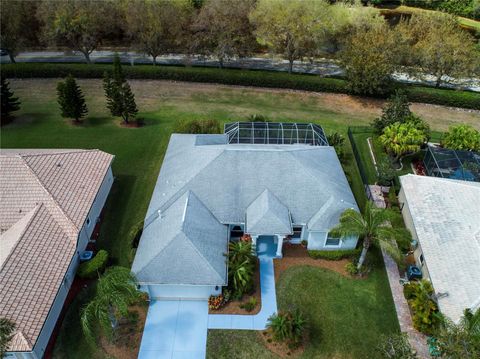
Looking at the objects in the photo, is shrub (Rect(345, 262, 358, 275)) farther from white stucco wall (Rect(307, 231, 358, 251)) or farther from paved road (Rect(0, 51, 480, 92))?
paved road (Rect(0, 51, 480, 92))

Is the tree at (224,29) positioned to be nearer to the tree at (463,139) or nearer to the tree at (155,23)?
the tree at (155,23)

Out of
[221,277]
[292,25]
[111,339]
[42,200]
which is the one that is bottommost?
[111,339]

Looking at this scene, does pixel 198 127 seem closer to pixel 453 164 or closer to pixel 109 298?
pixel 109 298

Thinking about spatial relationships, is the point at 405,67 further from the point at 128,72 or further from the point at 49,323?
the point at 49,323

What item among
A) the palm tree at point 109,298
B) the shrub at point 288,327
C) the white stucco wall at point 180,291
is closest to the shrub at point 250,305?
the white stucco wall at point 180,291

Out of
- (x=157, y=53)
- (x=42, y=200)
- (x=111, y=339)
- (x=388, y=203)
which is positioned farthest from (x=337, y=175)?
(x=157, y=53)

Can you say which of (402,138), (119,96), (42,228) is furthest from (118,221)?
(402,138)
